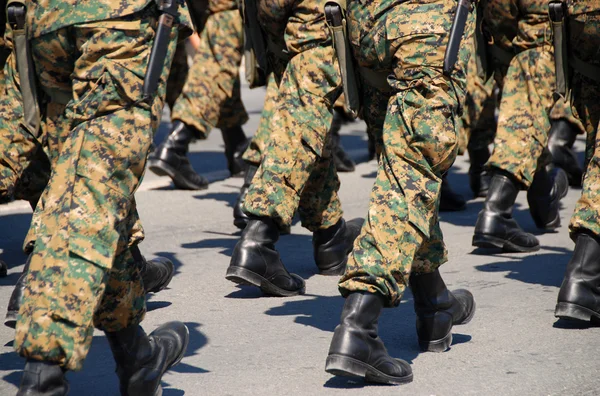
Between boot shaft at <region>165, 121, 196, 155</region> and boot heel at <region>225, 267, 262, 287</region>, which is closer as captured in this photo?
boot heel at <region>225, 267, 262, 287</region>

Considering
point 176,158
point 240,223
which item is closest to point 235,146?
point 176,158

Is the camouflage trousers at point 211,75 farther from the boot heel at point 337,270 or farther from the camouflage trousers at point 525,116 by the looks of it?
the boot heel at point 337,270

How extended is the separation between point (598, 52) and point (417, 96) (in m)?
1.28

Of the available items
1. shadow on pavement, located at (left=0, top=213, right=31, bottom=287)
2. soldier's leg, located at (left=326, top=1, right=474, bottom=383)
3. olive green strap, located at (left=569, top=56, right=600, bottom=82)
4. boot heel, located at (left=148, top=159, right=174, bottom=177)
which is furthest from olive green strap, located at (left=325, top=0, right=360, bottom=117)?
boot heel, located at (left=148, top=159, right=174, bottom=177)

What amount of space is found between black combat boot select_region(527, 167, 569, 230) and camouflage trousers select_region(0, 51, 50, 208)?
2883mm

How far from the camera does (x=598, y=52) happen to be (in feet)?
14.2

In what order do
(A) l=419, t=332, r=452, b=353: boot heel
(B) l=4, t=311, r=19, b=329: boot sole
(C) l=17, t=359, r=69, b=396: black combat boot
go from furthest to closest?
(B) l=4, t=311, r=19, b=329: boot sole
(A) l=419, t=332, r=452, b=353: boot heel
(C) l=17, t=359, r=69, b=396: black combat boot

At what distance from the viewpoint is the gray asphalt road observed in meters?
3.51

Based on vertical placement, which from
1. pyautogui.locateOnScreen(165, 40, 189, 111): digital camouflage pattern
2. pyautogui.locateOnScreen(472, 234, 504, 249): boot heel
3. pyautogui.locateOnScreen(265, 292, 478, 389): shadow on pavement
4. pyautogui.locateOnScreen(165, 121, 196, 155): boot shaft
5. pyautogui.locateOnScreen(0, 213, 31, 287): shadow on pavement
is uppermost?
pyautogui.locateOnScreen(165, 40, 189, 111): digital camouflage pattern

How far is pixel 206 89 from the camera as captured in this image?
7.20m

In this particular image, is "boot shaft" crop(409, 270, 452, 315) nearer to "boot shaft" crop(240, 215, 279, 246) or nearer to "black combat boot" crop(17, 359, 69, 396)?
"boot shaft" crop(240, 215, 279, 246)

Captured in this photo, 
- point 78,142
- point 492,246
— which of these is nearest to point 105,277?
point 78,142

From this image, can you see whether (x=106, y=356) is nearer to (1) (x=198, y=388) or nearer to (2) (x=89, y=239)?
(1) (x=198, y=388)

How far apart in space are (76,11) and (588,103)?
8.07 ft
